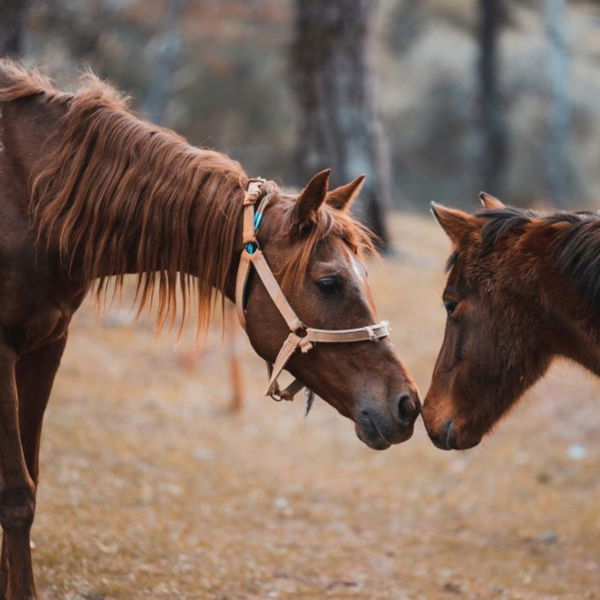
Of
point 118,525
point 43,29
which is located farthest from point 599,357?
point 43,29

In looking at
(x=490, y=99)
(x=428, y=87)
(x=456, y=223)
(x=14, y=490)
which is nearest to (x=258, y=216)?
(x=456, y=223)

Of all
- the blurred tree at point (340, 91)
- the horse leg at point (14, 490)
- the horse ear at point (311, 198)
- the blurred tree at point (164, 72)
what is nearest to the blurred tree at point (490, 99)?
the blurred tree at point (164, 72)

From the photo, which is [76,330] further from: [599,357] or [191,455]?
[599,357]

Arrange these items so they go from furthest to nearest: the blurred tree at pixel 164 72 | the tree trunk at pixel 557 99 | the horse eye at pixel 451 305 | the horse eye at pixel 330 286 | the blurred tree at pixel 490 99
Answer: the blurred tree at pixel 490 99
the tree trunk at pixel 557 99
the blurred tree at pixel 164 72
the horse eye at pixel 451 305
the horse eye at pixel 330 286

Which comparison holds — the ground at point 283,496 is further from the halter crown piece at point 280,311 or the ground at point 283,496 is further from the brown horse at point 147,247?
the halter crown piece at point 280,311

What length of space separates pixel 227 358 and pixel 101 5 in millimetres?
8549

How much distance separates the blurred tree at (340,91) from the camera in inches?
501

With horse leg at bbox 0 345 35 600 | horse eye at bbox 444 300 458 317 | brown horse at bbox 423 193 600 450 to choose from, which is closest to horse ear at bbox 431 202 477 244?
brown horse at bbox 423 193 600 450

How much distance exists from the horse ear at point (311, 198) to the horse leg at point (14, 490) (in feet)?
4.53

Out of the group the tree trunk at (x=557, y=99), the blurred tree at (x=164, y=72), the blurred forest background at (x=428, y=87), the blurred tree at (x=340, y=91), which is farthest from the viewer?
the blurred forest background at (x=428, y=87)

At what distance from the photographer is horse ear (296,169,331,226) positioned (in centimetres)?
364

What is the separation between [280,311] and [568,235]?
124 cm

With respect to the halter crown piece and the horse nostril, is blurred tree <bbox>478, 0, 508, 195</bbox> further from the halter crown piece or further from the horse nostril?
the horse nostril

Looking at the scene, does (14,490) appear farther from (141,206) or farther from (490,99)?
(490,99)
